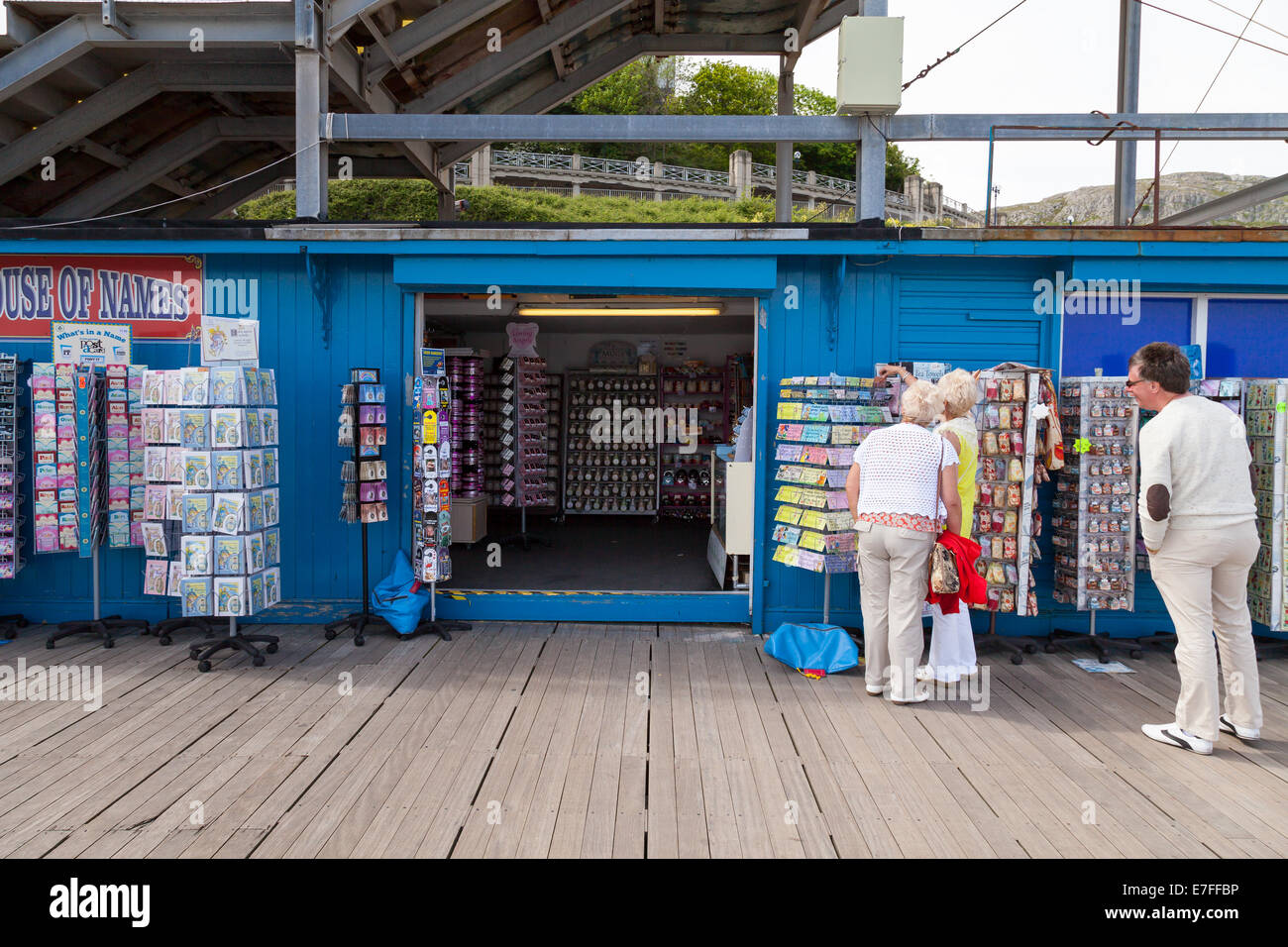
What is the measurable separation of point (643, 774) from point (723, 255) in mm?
4314

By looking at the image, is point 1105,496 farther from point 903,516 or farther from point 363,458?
point 363,458

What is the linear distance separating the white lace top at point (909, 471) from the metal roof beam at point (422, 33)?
6615 mm

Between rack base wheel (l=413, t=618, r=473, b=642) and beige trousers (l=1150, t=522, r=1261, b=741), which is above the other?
beige trousers (l=1150, t=522, r=1261, b=741)

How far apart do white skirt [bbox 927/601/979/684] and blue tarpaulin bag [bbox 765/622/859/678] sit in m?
0.68

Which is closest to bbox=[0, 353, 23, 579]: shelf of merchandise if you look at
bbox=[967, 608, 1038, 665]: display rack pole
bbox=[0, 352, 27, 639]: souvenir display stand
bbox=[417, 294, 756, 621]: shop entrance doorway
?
bbox=[0, 352, 27, 639]: souvenir display stand

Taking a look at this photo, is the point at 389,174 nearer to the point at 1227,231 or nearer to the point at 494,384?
the point at 494,384

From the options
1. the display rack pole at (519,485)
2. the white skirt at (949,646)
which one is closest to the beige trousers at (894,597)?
the white skirt at (949,646)

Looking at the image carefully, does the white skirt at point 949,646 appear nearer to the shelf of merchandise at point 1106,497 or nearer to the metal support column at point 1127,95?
the shelf of merchandise at point 1106,497

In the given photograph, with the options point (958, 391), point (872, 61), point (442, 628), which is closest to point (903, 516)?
point (958, 391)

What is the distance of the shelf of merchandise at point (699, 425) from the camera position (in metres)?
13.3

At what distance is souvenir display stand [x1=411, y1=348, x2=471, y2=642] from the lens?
22.6ft

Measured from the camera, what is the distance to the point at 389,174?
39.1ft

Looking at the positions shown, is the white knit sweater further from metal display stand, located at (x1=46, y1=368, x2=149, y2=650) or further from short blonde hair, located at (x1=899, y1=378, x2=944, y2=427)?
metal display stand, located at (x1=46, y1=368, x2=149, y2=650)
